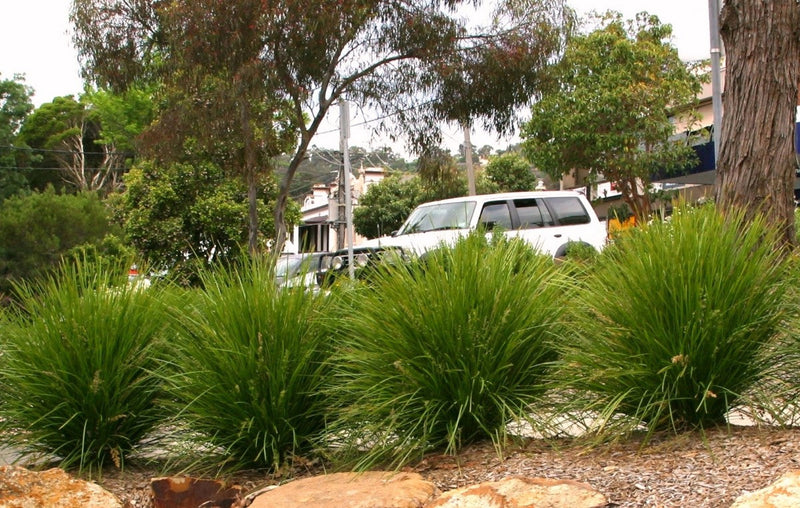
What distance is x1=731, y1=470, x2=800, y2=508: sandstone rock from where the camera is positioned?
2922 mm

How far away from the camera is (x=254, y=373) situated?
4410mm

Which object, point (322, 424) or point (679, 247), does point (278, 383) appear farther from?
point (679, 247)

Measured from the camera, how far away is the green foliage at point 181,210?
22656 mm

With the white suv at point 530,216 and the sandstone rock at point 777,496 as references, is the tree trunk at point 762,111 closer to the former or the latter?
the sandstone rock at point 777,496

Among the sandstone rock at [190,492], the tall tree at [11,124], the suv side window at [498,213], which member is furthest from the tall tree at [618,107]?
the tall tree at [11,124]

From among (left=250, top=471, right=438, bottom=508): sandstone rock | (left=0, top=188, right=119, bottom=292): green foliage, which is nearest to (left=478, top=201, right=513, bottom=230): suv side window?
(left=250, top=471, right=438, bottom=508): sandstone rock

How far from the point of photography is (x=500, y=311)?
4258mm

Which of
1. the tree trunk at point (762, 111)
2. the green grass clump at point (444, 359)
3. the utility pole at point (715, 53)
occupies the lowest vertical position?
the green grass clump at point (444, 359)

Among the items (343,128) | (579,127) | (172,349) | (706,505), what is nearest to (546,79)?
(343,128)

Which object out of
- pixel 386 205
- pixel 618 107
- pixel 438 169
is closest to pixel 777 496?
pixel 438 169

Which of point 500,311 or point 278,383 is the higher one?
point 500,311

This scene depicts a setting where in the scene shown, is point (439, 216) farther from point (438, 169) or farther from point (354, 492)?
point (354, 492)

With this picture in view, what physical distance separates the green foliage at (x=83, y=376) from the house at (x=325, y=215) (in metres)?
1.04

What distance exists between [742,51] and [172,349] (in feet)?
14.1
